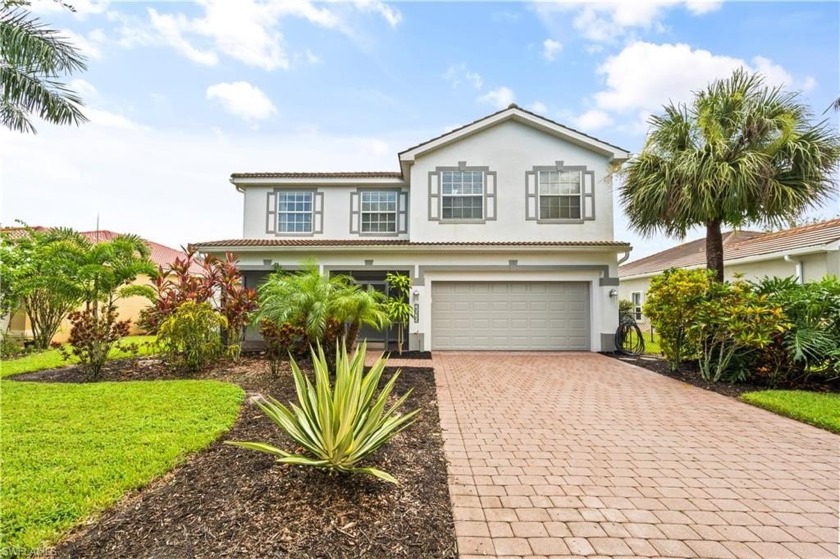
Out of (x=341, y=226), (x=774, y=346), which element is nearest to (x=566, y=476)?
(x=774, y=346)

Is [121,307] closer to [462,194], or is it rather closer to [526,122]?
[462,194]

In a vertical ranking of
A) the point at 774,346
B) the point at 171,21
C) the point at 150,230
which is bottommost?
the point at 774,346

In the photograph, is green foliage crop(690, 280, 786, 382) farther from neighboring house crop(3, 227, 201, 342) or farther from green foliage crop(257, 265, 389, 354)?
neighboring house crop(3, 227, 201, 342)

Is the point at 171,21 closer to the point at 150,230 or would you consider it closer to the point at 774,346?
the point at 774,346

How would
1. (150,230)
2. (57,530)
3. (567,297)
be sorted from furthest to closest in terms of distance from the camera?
(150,230) < (567,297) < (57,530)

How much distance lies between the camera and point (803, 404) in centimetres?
623

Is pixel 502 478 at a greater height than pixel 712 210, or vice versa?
pixel 712 210

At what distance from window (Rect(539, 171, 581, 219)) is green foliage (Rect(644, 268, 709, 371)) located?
4.33m

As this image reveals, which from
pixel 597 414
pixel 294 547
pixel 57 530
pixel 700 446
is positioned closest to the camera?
pixel 294 547

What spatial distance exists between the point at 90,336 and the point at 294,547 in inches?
308

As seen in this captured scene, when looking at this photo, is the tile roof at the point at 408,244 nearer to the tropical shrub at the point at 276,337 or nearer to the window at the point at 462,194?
the window at the point at 462,194

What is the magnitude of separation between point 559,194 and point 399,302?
6.64 meters

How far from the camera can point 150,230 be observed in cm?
2597

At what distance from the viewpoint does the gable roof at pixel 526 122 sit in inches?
503
